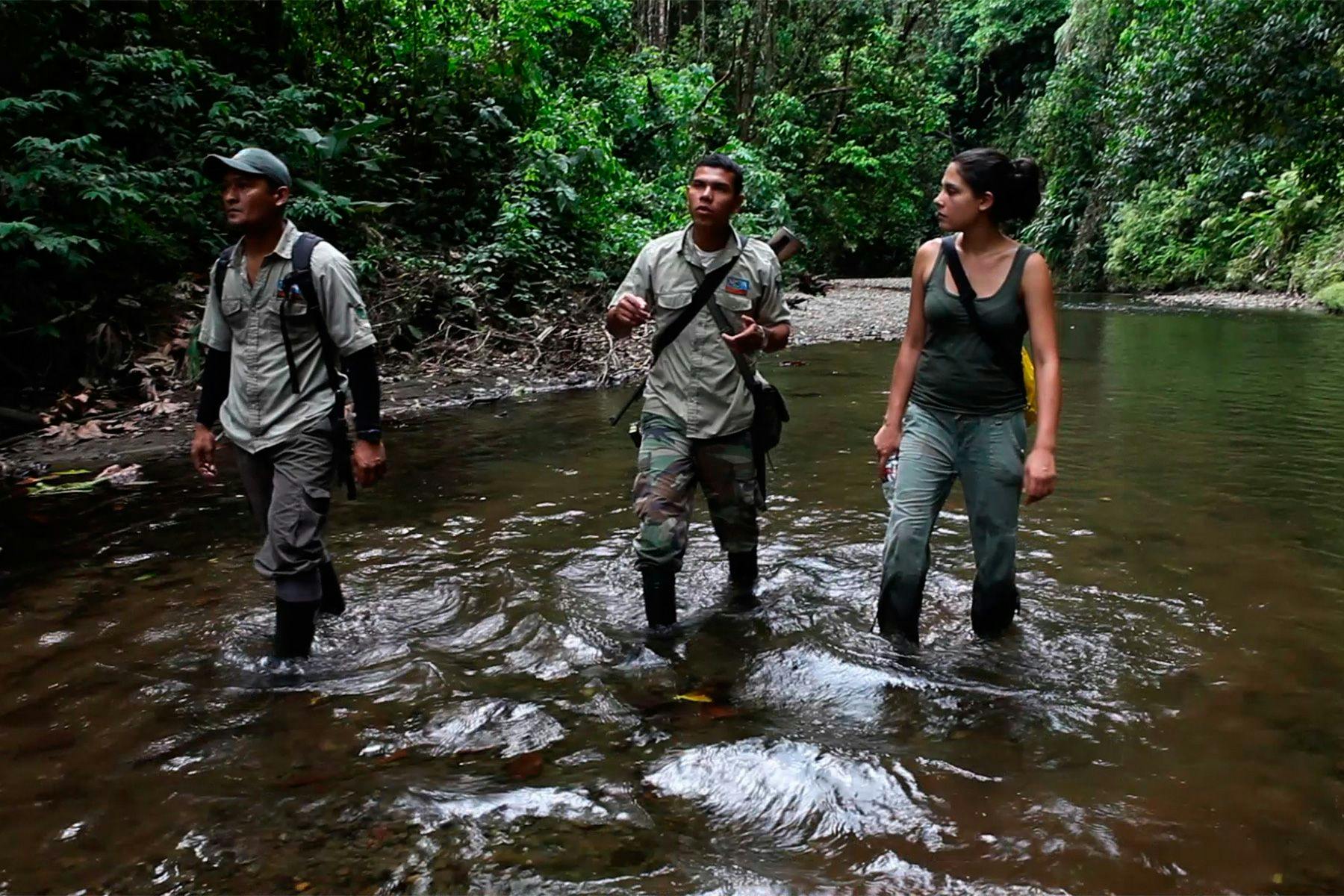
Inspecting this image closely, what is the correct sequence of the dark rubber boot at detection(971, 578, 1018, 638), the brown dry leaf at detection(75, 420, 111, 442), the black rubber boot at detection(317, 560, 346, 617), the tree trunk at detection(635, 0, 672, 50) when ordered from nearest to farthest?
the dark rubber boot at detection(971, 578, 1018, 638) < the black rubber boot at detection(317, 560, 346, 617) < the brown dry leaf at detection(75, 420, 111, 442) < the tree trunk at detection(635, 0, 672, 50)

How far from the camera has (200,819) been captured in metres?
2.85

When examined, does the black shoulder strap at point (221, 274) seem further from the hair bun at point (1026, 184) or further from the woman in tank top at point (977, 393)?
the hair bun at point (1026, 184)

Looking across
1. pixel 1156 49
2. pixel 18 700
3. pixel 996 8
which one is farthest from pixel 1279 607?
pixel 996 8

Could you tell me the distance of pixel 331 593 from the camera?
438cm

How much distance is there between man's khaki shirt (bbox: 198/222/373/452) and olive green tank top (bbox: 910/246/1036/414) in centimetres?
210

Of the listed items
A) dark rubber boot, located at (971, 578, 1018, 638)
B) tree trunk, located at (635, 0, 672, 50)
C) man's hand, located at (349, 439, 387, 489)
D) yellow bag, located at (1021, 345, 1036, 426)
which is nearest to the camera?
yellow bag, located at (1021, 345, 1036, 426)

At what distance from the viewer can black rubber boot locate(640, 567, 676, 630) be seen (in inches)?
165

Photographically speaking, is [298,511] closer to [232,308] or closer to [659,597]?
[232,308]

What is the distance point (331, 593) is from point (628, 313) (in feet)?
5.80

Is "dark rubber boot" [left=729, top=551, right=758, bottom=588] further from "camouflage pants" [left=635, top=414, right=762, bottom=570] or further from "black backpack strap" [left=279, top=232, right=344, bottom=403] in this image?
"black backpack strap" [left=279, top=232, right=344, bottom=403]

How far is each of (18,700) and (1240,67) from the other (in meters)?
16.1

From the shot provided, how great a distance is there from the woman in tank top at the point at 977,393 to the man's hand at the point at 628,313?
1.03m

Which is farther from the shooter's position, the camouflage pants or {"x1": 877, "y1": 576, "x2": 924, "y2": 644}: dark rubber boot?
the camouflage pants

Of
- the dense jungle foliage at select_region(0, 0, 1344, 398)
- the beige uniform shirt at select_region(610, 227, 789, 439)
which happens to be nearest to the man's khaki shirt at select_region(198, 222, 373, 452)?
the beige uniform shirt at select_region(610, 227, 789, 439)
